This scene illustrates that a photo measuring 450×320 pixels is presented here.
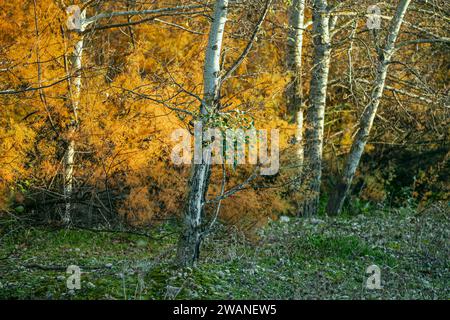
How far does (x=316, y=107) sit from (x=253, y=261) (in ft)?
19.7

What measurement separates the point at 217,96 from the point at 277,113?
6338mm

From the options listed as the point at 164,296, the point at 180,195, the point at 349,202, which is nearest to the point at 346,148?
the point at 349,202

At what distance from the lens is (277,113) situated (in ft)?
47.6

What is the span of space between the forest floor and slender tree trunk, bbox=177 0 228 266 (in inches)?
10.7

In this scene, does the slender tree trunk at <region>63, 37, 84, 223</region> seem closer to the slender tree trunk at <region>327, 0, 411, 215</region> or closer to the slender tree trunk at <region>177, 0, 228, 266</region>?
the slender tree trunk at <region>177, 0, 228, 266</region>

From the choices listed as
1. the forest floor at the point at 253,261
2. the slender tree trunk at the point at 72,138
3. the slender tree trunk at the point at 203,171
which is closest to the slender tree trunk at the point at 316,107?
the forest floor at the point at 253,261

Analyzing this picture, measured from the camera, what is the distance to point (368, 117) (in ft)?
47.6

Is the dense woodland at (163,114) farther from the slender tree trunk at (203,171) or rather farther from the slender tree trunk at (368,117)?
the slender tree trunk at (203,171)

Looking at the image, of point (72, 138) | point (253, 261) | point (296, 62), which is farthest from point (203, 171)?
point (296, 62)

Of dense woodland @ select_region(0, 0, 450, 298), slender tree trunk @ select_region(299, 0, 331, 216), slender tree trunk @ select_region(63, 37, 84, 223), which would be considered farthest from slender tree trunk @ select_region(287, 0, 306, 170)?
slender tree trunk @ select_region(63, 37, 84, 223)

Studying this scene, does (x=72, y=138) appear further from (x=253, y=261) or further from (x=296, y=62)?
(x=296, y=62)

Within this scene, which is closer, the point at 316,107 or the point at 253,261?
the point at 253,261

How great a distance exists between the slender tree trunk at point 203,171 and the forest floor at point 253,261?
27 cm

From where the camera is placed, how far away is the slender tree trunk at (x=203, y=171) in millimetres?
8188
